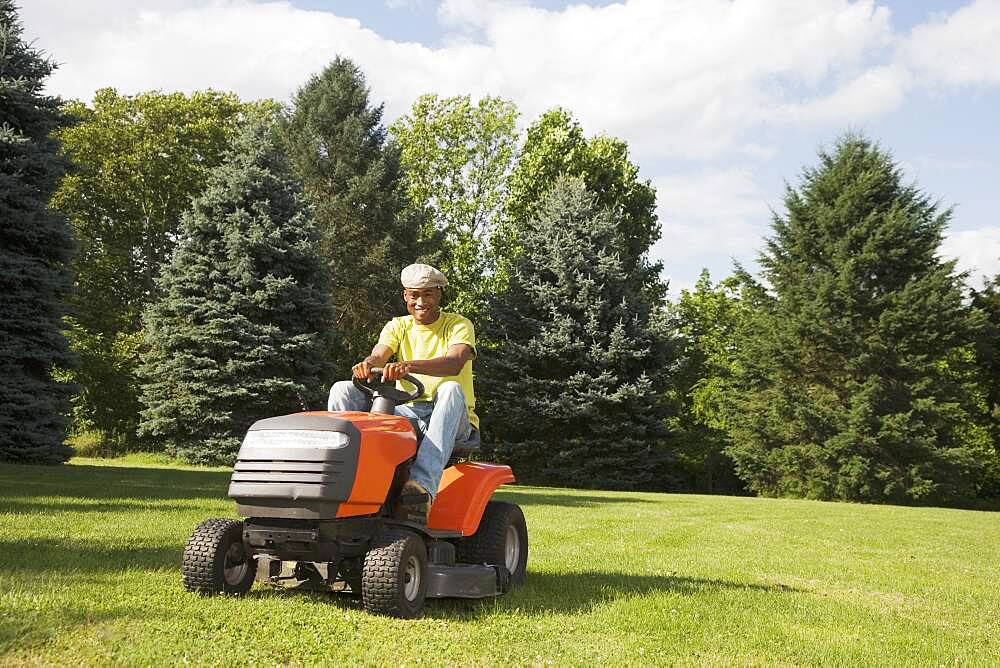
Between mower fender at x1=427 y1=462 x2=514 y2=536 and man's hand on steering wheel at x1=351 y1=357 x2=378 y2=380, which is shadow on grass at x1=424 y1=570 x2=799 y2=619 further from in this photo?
man's hand on steering wheel at x1=351 y1=357 x2=378 y2=380

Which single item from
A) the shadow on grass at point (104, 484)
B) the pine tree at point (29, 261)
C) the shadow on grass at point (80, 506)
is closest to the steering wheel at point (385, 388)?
the shadow on grass at point (80, 506)

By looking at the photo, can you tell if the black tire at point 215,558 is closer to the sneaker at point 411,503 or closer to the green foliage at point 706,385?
the sneaker at point 411,503

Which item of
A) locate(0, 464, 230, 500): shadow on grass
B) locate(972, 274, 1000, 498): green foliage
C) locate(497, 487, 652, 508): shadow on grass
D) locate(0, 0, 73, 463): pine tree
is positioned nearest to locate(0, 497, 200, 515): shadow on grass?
locate(0, 464, 230, 500): shadow on grass

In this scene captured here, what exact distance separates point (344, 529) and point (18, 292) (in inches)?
645

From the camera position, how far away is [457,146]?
37906 millimetres

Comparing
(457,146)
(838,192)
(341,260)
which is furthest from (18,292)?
(838,192)

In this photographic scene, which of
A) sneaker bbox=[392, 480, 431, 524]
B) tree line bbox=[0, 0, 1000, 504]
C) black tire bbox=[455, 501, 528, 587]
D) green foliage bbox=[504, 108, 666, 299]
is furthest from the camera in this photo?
green foliage bbox=[504, 108, 666, 299]

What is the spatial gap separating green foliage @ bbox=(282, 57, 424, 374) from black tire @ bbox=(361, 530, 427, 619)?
25897 mm

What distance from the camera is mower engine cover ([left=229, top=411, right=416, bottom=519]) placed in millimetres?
4934

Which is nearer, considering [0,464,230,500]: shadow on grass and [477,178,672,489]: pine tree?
[0,464,230,500]: shadow on grass

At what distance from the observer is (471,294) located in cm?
3562

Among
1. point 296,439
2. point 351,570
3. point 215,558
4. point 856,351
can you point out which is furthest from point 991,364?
point 215,558

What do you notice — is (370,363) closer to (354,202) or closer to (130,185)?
(354,202)

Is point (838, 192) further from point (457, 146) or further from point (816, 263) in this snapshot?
point (457, 146)
